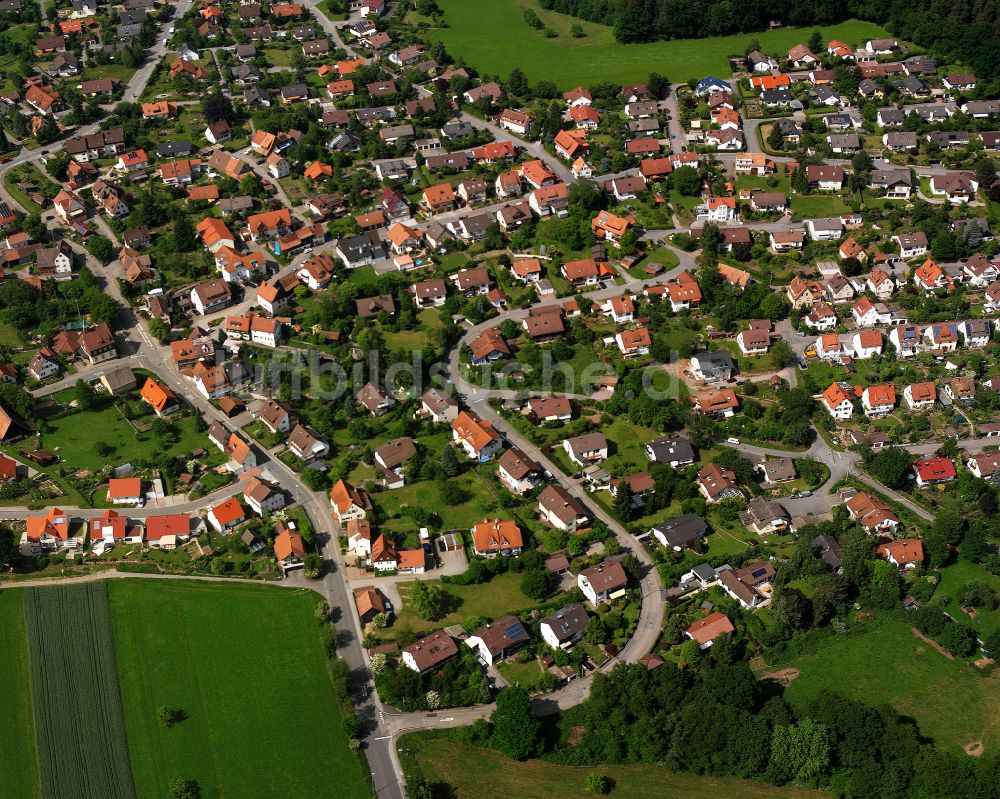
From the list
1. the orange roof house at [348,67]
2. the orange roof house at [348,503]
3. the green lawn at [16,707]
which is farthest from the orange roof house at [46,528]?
the orange roof house at [348,67]

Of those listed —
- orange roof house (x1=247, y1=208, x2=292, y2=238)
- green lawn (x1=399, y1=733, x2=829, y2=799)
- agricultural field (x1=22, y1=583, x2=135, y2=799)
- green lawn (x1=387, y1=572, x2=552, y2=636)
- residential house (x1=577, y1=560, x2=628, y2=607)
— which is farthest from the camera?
orange roof house (x1=247, y1=208, x2=292, y2=238)

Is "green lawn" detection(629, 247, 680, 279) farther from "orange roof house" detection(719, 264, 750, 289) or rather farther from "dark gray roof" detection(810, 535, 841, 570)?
"dark gray roof" detection(810, 535, 841, 570)

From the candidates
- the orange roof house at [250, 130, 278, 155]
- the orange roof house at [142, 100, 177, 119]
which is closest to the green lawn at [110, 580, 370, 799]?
the orange roof house at [250, 130, 278, 155]

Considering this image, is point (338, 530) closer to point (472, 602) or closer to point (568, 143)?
point (472, 602)

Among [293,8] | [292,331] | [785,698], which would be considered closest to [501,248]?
[292,331]

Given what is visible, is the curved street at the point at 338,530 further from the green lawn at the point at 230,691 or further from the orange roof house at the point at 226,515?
the orange roof house at the point at 226,515

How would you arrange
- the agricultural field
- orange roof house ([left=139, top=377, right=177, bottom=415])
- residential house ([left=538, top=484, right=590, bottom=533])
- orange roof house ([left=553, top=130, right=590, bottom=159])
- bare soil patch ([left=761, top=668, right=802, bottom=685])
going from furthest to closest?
orange roof house ([left=553, top=130, right=590, bottom=159])
orange roof house ([left=139, top=377, right=177, bottom=415])
residential house ([left=538, top=484, right=590, bottom=533])
bare soil patch ([left=761, top=668, right=802, bottom=685])
the agricultural field

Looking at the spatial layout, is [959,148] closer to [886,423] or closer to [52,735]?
[886,423]
